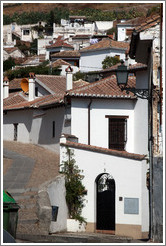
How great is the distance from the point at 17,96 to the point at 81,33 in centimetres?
5707

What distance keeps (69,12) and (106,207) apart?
10835cm

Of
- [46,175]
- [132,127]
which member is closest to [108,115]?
[132,127]

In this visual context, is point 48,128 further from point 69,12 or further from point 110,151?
point 69,12

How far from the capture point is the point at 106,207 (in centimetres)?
2570

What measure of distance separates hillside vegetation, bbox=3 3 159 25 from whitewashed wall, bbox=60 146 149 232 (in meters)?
71.0

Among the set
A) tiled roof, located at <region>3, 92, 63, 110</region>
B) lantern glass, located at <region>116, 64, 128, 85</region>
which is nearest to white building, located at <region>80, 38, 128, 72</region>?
tiled roof, located at <region>3, 92, 63, 110</region>

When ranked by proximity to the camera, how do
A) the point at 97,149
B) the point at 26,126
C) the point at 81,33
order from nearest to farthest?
the point at 97,149 → the point at 26,126 → the point at 81,33

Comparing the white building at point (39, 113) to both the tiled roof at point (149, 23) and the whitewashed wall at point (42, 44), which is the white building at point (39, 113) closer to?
the tiled roof at point (149, 23)

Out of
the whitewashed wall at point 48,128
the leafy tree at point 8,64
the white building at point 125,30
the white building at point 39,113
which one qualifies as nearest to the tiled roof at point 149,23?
the whitewashed wall at point 48,128

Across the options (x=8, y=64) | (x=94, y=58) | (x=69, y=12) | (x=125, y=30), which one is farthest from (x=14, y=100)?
(x=69, y=12)

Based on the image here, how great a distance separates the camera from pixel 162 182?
16844 mm

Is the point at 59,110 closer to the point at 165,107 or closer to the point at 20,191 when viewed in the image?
the point at 20,191

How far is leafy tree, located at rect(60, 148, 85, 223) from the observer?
2534cm

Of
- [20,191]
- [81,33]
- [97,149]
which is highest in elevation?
[81,33]
